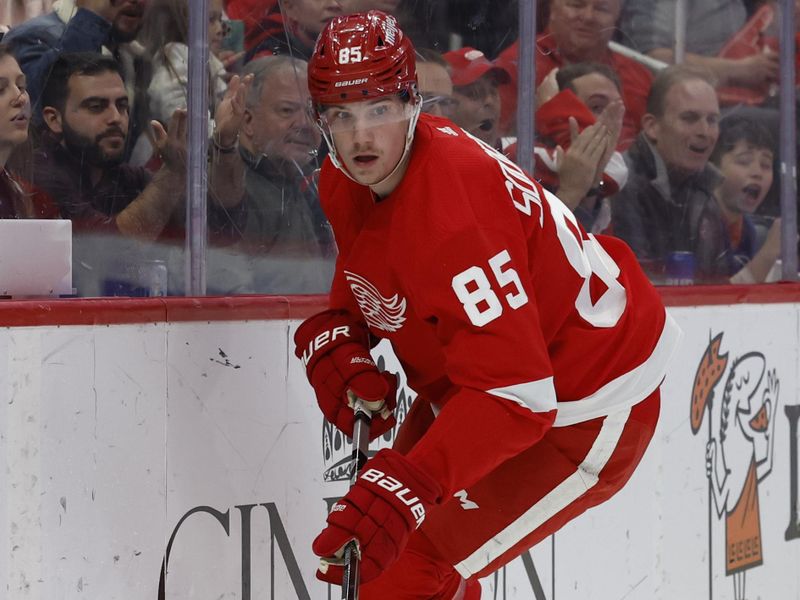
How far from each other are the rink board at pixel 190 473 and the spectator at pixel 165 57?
0.43 meters

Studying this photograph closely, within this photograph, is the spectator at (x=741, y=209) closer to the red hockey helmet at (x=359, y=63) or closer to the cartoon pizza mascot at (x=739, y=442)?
the cartoon pizza mascot at (x=739, y=442)

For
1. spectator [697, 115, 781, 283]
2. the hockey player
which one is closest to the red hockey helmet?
the hockey player

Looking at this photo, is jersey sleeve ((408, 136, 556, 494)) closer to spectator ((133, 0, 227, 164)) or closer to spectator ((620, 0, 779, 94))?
spectator ((133, 0, 227, 164))

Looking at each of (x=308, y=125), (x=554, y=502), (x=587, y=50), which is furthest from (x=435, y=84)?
(x=554, y=502)

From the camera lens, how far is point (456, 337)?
6.31 ft

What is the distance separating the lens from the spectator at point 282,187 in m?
2.86

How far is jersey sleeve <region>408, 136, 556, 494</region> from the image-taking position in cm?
188

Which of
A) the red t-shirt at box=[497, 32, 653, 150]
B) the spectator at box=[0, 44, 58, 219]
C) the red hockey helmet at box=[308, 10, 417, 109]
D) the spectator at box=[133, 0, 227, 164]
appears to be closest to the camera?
the red hockey helmet at box=[308, 10, 417, 109]

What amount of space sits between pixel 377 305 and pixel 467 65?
1.21 metres

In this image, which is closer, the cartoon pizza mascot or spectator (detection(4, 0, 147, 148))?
spectator (detection(4, 0, 147, 148))

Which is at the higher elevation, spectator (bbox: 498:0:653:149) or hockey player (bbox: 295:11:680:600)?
spectator (bbox: 498:0:653:149)

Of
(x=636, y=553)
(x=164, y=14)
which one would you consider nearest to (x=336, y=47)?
(x=164, y=14)

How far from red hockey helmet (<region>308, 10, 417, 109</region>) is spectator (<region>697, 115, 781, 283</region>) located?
207 centimetres

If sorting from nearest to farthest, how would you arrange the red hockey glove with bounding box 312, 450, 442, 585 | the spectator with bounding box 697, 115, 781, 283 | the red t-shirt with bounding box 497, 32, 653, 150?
the red hockey glove with bounding box 312, 450, 442, 585 < the red t-shirt with bounding box 497, 32, 653, 150 < the spectator with bounding box 697, 115, 781, 283
